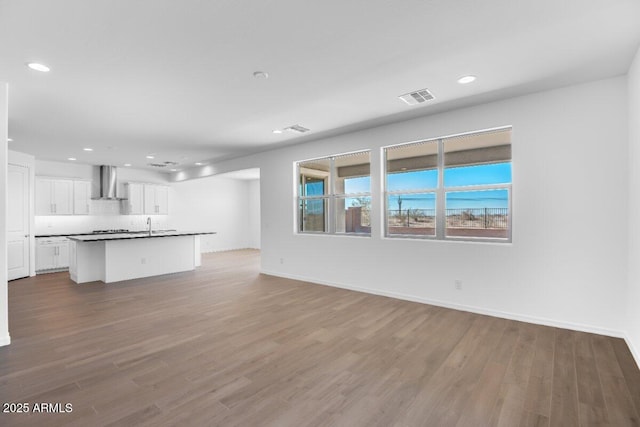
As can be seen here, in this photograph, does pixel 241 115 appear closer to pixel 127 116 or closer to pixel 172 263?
pixel 127 116

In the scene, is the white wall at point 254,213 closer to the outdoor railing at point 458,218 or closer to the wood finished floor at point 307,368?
the wood finished floor at point 307,368

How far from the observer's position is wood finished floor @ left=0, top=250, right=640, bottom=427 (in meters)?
2.04

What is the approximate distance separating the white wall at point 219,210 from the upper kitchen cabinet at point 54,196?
2783mm

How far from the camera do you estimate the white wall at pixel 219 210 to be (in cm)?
1048

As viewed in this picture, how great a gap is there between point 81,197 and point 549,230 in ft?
33.3

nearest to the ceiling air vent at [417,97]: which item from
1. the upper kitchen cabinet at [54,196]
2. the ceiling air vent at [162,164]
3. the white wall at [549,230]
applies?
the white wall at [549,230]

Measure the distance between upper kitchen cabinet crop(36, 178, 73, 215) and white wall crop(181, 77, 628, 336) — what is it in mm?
8156

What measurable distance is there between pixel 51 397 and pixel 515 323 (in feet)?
14.9

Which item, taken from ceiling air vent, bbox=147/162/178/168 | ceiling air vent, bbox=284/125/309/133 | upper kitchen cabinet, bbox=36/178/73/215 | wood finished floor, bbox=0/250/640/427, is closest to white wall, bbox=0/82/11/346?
wood finished floor, bbox=0/250/640/427

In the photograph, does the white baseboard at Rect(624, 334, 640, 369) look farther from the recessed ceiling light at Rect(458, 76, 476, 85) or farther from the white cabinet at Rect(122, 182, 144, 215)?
the white cabinet at Rect(122, 182, 144, 215)

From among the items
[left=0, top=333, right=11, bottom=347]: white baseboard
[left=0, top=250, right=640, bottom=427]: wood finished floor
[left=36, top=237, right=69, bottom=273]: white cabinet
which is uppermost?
[left=36, top=237, right=69, bottom=273]: white cabinet

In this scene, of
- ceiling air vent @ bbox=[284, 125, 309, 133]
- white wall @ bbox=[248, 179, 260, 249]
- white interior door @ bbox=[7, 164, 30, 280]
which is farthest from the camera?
white wall @ bbox=[248, 179, 260, 249]

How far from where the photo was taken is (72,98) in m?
3.71

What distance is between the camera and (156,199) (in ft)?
31.2
